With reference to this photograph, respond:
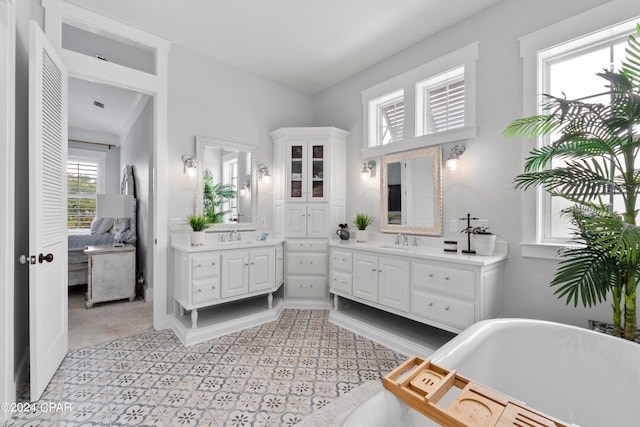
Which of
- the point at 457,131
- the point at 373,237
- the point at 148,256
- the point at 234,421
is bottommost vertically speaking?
the point at 234,421

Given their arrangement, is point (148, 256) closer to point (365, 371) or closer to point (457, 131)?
point (365, 371)

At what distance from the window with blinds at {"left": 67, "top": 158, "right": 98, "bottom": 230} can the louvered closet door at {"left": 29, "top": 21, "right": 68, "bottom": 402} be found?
4.64 meters

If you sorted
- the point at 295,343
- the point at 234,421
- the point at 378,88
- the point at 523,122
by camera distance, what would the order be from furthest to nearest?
the point at 378,88
the point at 295,343
the point at 523,122
the point at 234,421

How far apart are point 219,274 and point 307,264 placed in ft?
3.60

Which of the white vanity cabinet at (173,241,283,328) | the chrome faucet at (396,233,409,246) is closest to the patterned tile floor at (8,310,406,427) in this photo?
the white vanity cabinet at (173,241,283,328)

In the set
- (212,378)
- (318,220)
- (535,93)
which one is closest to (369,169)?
Result: (318,220)

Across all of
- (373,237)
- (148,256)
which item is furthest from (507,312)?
(148,256)

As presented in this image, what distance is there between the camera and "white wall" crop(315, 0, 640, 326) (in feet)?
7.09

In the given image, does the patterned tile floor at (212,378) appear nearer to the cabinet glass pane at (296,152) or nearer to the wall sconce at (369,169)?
the wall sconce at (369,169)

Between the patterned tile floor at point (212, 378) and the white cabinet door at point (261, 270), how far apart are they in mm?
514

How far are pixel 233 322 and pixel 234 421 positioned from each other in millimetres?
1327

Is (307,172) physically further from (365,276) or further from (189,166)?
(365,276)

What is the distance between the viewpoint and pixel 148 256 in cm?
388

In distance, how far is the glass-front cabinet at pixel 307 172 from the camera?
144 inches
